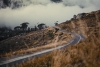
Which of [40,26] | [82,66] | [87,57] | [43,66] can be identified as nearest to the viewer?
[87,57]

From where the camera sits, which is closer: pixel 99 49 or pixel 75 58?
pixel 99 49

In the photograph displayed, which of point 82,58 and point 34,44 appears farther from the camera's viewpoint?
point 34,44

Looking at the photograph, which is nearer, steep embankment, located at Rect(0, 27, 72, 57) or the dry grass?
the dry grass

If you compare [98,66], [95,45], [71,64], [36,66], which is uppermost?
[95,45]

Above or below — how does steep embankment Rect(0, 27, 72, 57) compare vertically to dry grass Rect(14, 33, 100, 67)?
below

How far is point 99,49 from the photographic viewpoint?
4.78 metres

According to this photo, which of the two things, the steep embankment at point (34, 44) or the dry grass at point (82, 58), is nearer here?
the dry grass at point (82, 58)

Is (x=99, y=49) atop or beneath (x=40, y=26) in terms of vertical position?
atop

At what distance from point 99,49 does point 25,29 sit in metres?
147

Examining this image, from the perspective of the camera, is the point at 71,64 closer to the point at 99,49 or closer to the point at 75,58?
the point at 75,58

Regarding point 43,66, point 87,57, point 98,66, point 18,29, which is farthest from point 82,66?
point 18,29

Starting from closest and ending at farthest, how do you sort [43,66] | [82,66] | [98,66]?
→ [98,66] < [82,66] < [43,66]

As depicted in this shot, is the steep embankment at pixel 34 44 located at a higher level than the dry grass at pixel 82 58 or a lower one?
lower

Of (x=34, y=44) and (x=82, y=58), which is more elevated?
(x=82, y=58)
